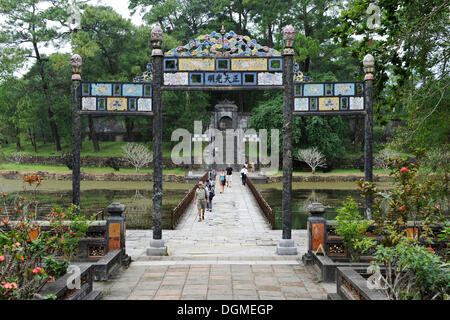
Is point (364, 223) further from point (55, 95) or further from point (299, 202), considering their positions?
point (55, 95)

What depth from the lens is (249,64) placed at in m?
10.5

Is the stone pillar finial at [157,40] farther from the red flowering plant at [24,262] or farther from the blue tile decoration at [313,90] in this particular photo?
the red flowering plant at [24,262]

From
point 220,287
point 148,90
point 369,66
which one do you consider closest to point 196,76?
point 148,90

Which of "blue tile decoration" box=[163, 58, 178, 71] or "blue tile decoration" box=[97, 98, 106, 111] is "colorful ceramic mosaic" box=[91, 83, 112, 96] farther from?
"blue tile decoration" box=[163, 58, 178, 71]

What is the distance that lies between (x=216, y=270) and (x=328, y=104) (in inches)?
204

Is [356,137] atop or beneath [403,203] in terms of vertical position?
atop

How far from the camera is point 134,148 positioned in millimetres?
40031

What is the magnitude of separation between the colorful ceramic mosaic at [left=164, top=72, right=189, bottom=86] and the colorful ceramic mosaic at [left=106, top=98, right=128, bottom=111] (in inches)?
47.8

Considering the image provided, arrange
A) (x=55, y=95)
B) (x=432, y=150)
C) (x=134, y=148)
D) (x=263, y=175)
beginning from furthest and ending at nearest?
1. (x=55, y=95)
2. (x=134, y=148)
3. (x=263, y=175)
4. (x=432, y=150)

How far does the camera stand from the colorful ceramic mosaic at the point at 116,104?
10.4 metres

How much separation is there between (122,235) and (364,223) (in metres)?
5.26

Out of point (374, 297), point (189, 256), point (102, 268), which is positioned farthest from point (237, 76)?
point (374, 297)

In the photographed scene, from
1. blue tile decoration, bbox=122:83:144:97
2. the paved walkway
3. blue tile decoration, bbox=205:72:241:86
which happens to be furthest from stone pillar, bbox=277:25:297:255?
blue tile decoration, bbox=122:83:144:97

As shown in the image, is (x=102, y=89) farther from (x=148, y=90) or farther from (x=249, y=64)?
(x=249, y=64)
